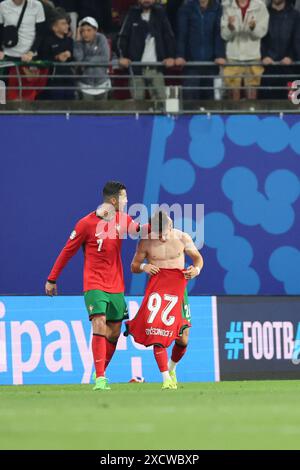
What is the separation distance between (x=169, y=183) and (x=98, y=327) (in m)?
8.75

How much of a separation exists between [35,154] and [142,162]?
189 centimetres

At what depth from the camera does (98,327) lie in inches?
647

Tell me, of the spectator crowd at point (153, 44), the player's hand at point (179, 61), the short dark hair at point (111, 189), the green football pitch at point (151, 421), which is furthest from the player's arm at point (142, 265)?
the player's hand at point (179, 61)

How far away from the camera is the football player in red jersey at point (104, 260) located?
647 inches

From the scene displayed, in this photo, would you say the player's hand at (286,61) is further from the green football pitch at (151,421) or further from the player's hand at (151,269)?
the green football pitch at (151,421)

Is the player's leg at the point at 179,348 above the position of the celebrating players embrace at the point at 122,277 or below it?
below

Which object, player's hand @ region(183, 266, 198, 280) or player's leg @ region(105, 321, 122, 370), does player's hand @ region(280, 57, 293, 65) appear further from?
player's leg @ region(105, 321, 122, 370)

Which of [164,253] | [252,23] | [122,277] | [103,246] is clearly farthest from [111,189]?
[252,23]

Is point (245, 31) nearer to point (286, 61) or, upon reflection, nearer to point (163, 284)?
point (286, 61)

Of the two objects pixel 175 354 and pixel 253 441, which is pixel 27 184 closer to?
pixel 175 354

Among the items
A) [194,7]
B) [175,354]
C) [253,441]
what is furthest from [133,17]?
[253,441]

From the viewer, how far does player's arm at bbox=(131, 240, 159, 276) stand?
1712cm

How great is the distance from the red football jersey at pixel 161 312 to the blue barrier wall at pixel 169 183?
297 inches

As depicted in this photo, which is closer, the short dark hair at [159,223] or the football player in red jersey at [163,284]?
the football player in red jersey at [163,284]
